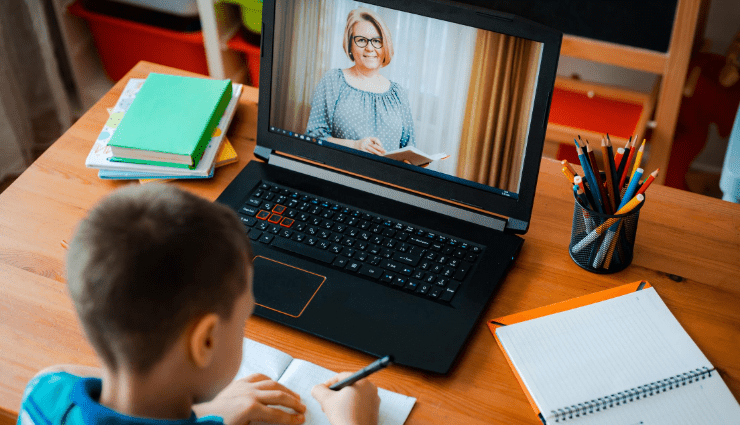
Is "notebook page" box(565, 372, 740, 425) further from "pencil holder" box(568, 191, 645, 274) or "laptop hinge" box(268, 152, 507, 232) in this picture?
"laptop hinge" box(268, 152, 507, 232)

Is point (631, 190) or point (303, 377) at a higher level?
point (631, 190)

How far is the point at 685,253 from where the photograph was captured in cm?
96

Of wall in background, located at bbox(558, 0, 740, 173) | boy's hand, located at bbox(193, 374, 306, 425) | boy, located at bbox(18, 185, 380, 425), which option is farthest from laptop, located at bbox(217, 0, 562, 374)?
wall in background, located at bbox(558, 0, 740, 173)

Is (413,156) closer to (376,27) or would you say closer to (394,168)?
(394,168)

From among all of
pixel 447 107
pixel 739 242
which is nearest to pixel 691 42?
pixel 739 242

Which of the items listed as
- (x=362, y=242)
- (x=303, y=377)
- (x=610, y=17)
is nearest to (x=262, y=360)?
(x=303, y=377)

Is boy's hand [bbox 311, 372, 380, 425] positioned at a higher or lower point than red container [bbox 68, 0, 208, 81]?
higher

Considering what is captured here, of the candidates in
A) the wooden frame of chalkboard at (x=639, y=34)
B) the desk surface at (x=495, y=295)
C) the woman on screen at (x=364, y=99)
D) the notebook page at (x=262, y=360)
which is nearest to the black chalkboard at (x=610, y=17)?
the wooden frame of chalkboard at (x=639, y=34)

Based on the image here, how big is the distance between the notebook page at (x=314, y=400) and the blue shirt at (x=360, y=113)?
0.35 m

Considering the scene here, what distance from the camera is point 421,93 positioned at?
95cm

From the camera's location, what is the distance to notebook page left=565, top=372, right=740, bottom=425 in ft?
2.43

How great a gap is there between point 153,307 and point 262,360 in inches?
11.7

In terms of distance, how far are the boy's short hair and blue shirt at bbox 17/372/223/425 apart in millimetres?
61

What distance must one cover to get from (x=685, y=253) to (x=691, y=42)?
0.82 m
